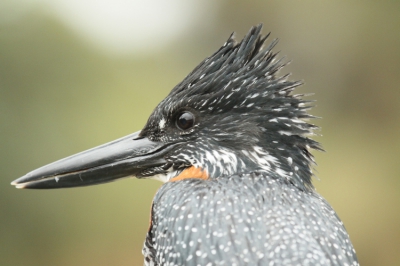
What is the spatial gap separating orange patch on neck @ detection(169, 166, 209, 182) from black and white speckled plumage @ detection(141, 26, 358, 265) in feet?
0.08

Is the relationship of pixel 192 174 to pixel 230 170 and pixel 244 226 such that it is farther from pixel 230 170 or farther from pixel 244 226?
pixel 244 226

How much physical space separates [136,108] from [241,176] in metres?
5.14

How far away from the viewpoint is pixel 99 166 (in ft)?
7.70

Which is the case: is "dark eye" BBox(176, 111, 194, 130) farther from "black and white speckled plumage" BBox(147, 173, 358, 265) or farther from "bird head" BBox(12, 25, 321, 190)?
"black and white speckled plumage" BBox(147, 173, 358, 265)

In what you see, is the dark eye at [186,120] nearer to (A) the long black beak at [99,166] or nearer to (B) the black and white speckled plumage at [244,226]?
(A) the long black beak at [99,166]

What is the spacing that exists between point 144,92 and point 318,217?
18.9 ft

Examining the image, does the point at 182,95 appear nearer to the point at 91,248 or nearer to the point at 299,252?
the point at 299,252

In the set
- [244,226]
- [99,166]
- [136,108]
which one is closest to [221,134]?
[244,226]

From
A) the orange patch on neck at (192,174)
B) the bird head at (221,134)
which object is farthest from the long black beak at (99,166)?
the orange patch on neck at (192,174)

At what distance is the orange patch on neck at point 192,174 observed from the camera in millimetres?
2145

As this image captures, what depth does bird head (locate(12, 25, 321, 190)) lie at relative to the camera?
217 centimetres

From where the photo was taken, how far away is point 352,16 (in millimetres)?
7844

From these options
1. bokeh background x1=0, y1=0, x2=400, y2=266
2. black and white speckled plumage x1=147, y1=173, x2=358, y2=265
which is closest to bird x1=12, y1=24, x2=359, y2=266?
black and white speckled plumage x1=147, y1=173, x2=358, y2=265

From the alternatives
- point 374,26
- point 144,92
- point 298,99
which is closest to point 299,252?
point 298,99
